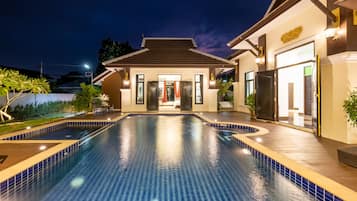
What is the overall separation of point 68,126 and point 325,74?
9156 mm

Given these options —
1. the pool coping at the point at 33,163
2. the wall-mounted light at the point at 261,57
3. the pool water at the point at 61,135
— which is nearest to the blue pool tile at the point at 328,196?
the pool coping at the point at 33,163

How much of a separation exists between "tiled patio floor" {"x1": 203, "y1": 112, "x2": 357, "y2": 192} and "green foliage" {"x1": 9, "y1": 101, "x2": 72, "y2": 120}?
36.0 ft

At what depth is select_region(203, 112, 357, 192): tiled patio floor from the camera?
4.11 metres

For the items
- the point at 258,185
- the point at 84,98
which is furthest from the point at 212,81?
the point at 258,185

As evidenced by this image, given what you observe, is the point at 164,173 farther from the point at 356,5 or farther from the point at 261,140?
the point at 356,5

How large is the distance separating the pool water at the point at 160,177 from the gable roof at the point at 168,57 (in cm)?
1141

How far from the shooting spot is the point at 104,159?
19.6ft

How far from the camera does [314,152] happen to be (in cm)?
564

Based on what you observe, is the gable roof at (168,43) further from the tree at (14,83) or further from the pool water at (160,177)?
the pool water at (160,177)

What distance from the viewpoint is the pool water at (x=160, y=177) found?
3990 millimetres

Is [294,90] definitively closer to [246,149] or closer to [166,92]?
[246,149]

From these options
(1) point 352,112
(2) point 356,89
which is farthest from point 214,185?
(2) point 356,89

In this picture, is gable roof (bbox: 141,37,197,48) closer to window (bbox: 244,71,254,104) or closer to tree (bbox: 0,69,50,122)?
window (bbox: 244,71,254,104)

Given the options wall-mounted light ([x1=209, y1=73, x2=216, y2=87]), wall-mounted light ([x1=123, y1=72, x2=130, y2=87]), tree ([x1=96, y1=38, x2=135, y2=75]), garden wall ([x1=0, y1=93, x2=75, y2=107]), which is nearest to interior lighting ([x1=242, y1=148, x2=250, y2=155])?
garden wall ([x1=0, y1=93, x2=75, y2=107])
